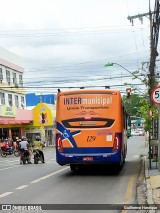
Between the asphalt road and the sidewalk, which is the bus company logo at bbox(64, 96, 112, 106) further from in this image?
the sidewalk

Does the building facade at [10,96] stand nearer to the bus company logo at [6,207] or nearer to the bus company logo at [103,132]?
the bus company logo at [103,132]

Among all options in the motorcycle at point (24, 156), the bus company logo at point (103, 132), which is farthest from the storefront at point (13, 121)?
the bus company logo at point (103, 132)

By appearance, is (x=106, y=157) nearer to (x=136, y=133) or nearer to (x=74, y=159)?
(x=74, y=159)

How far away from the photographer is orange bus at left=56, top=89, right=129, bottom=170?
47.6 feet

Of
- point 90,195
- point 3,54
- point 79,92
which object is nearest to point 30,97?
point 3,54

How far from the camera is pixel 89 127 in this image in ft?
48.4

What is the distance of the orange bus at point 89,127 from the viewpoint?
Answer: 14.5m

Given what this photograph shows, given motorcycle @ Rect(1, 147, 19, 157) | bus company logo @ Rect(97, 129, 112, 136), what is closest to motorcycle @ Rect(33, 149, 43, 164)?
bus company logo @ Rect(97, 129, 112, 136)

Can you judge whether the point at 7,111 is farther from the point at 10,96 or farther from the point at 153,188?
the point at 153,188

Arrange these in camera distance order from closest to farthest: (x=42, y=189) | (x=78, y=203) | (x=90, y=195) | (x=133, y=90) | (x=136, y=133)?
(x=78, y=203) → (x=90, y=195) → (x=42, y=189) → (x=133, y=90) → (x=136, y=133)

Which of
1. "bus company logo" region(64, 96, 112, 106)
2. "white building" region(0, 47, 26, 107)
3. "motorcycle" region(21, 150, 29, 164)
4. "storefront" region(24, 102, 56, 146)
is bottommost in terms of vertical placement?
"motorcycle" region(21, 150, 29, 164)

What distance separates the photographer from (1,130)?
1737 inches

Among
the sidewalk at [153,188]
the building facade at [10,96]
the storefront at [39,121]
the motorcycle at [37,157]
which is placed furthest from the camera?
the storefront at [39,121]

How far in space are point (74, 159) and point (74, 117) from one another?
157cm
